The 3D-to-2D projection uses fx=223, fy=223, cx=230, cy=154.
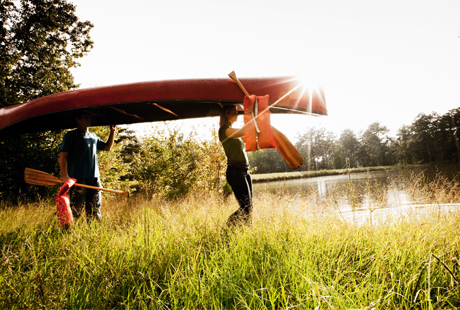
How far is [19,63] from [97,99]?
899 cm

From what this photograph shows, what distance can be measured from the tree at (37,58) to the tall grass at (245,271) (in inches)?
208

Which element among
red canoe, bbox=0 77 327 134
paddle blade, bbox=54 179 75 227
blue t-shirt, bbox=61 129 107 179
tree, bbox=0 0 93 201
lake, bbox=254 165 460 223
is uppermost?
tree, bbox=0 0 93 201

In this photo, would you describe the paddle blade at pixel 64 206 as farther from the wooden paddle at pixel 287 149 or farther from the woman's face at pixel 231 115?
the wooden paddle at pixel 287 149

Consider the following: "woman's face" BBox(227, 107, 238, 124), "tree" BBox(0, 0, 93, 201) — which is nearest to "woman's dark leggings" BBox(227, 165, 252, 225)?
"woman's face" BBox(227, 107, 238, 124)

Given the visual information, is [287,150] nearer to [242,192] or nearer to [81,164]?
[242,192]

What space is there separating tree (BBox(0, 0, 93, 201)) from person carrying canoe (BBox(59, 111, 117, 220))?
190 inches

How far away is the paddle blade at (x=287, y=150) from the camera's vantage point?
254 cm

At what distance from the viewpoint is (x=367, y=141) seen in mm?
57562

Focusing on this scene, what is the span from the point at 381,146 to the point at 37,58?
66.3 m

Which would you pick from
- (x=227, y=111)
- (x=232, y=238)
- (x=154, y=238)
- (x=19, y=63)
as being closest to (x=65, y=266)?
(x=154, y=238)

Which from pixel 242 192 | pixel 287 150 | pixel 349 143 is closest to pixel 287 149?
pixel 287 150

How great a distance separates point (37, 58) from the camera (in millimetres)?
8914

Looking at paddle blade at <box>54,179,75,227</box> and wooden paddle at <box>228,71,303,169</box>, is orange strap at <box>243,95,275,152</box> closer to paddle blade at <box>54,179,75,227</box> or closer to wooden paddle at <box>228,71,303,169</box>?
wooden paddle at <box>228,71,303,169</box>

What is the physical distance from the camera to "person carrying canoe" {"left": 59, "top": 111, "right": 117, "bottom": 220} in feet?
9.87
